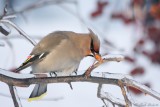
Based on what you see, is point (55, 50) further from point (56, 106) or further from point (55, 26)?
point (55, 26)

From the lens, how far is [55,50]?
4.96ft

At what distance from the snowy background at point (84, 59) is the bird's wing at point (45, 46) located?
8cm

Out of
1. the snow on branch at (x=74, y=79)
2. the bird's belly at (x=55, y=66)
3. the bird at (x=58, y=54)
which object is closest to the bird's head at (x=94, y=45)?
the bird at (x=58, y=54)

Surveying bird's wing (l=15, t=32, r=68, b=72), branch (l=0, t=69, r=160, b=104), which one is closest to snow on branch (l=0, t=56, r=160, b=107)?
branch (l=0, t=69, r=160, b=104)

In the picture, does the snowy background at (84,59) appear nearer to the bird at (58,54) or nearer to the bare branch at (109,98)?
the bird at (58,54)

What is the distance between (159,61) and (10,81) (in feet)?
5.65

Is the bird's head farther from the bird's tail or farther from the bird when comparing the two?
the bird's tail

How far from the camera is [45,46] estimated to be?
1.47m

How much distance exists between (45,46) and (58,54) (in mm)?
56

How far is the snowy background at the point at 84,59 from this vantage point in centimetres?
200

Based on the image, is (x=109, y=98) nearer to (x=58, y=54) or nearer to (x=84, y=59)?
(x=58, y=54)

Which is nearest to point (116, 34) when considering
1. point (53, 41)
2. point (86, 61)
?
point (86, 61)

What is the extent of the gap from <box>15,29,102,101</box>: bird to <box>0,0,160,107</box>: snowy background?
0.05m

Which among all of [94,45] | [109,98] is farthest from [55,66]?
[109,98]
